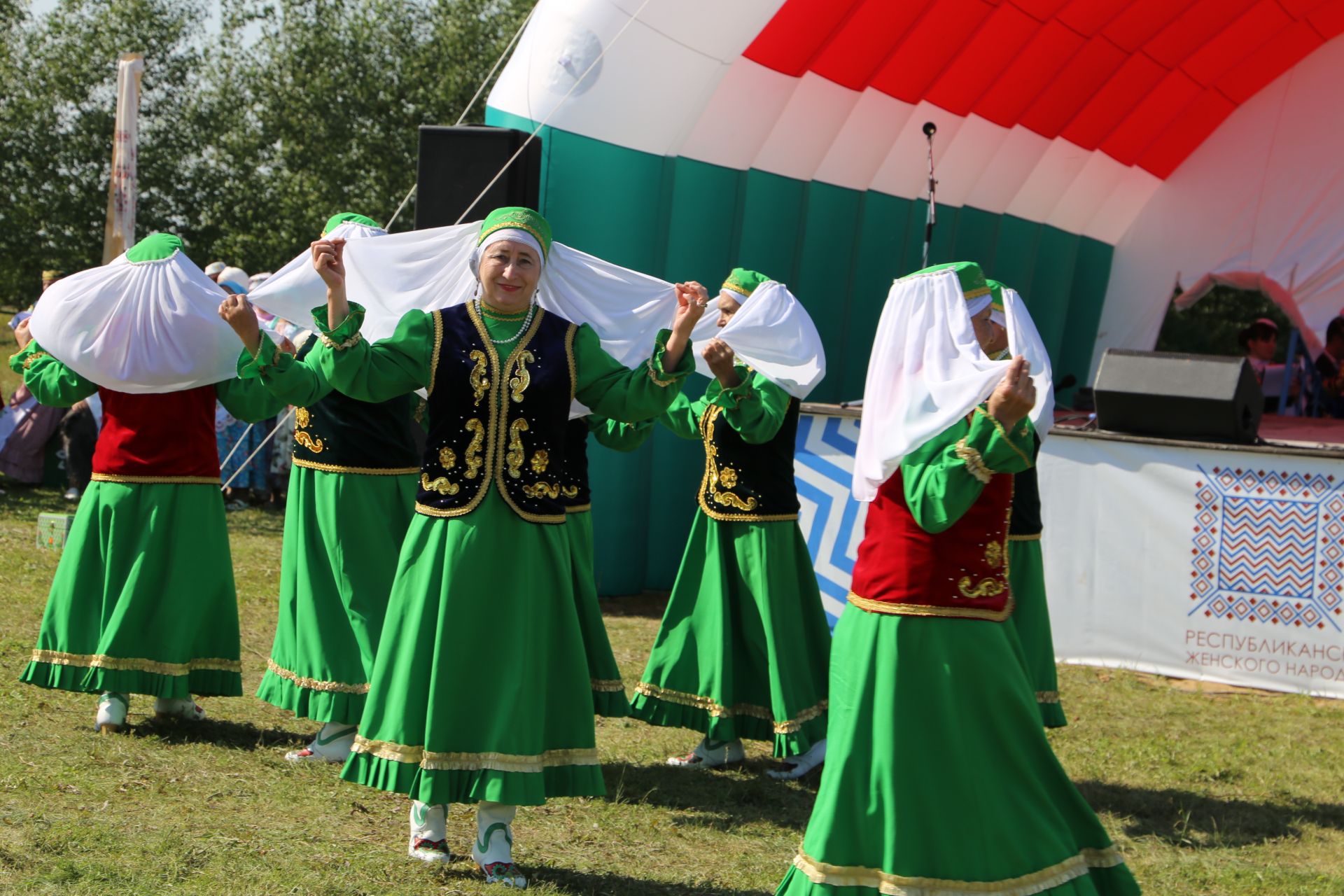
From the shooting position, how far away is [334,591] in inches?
191

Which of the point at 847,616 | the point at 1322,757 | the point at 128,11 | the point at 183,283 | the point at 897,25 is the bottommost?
the point at 1322,757

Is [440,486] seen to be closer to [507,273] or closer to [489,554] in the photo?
[489,554]

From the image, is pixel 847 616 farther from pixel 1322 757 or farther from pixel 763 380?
pixel 1322 757

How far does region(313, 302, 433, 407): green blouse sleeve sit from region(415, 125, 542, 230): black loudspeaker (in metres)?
3.43

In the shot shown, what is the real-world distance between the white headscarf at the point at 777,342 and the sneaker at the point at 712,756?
4.45ft

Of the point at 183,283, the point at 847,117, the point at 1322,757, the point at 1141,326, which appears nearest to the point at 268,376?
the point at 183,283

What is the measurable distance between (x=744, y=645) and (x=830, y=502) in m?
2.29

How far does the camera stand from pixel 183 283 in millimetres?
4891

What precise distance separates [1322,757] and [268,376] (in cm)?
441

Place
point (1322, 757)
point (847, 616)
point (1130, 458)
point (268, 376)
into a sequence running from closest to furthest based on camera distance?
point (847, 616) < point (268, 376) < point (1322, 757) < point (1130, 458)

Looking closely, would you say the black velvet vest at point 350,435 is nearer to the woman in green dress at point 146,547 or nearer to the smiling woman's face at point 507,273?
the woman in green dress at point 146,547

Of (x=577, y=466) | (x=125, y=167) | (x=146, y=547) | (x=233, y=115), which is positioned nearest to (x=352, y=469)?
(x=146, y=547)

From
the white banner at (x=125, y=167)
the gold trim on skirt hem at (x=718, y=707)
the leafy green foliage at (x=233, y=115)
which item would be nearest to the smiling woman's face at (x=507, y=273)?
the gold trim on skirt hem at (x=718, y=707)

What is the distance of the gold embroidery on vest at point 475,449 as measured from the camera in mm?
3750
